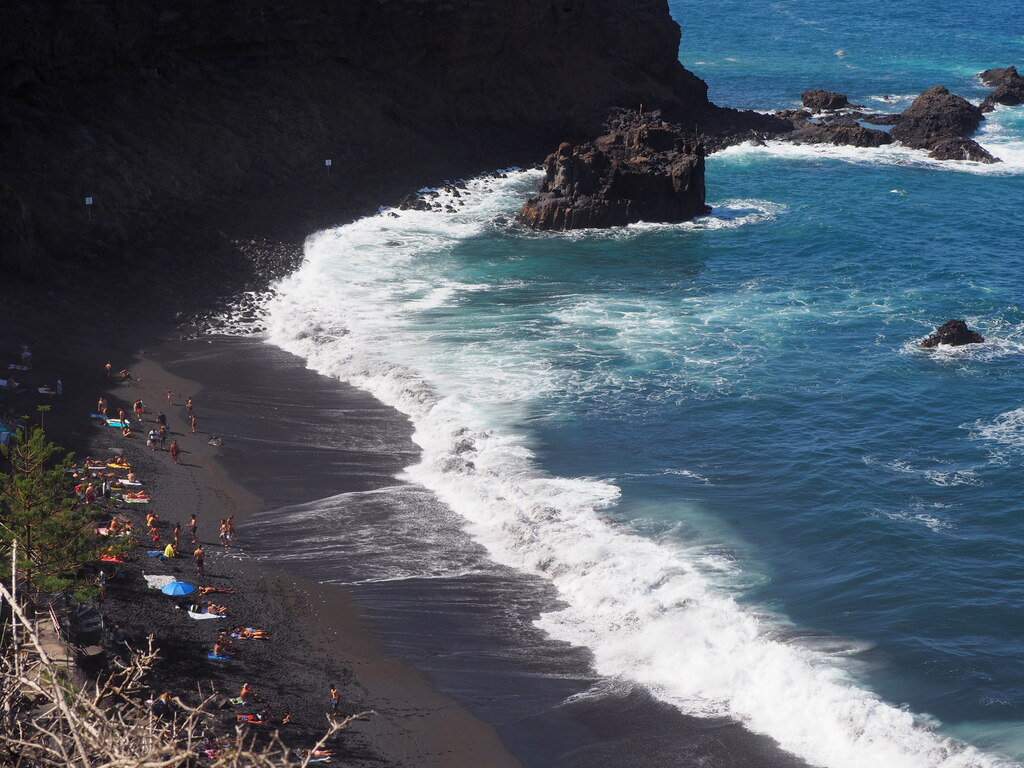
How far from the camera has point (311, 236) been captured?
2383 inches

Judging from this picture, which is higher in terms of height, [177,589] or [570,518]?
[570,518]

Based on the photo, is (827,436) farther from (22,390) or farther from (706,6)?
(706,6)

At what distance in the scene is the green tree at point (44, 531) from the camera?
24625 mm

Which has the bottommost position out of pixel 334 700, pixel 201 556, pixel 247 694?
pixel 334 700

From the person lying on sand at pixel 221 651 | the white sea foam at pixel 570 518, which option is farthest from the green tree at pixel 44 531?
the white sea foam at pixel 570 518

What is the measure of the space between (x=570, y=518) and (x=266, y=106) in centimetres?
4327

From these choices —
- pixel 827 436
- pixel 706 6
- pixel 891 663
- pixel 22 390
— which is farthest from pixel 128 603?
pixel 706 6

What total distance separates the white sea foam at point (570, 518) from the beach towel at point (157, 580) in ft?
29.6

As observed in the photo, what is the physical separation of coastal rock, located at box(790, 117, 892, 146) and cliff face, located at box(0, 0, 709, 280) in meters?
8.44

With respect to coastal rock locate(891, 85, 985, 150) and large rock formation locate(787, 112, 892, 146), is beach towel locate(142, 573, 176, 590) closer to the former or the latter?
large rock formation locate(787, 112, 892, 146)

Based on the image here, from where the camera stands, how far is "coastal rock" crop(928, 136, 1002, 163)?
79.2m

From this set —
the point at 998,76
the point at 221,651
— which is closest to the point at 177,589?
the point at 221,651

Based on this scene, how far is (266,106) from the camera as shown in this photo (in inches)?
2677

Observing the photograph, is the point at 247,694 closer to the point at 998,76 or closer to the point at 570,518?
the point at 570,518
